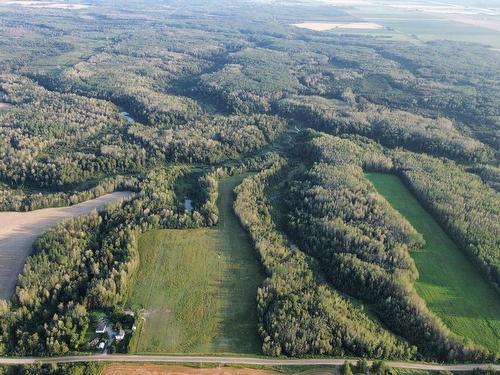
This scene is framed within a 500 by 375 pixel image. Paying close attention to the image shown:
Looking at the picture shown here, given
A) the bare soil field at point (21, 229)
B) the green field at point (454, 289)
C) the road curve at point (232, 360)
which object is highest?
the green field at point (454, 289)

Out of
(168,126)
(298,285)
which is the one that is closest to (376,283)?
(298,285)

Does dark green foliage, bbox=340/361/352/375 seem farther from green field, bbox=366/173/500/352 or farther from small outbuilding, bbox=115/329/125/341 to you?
small outbuilding, bbox=115/329/125/341

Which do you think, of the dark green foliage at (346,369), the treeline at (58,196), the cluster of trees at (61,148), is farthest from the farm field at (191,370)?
the cluster of trees at (61,148)

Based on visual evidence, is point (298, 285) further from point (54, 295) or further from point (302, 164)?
point (302, 164)

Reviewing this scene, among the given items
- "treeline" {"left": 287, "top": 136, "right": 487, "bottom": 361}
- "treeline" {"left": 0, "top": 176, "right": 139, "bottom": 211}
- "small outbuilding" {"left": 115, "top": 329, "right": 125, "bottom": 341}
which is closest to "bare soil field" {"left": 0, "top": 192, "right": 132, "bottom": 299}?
"treeline" {"left": 0, "top": 176, "right": 139, "bottom": 211}

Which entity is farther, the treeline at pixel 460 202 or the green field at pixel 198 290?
the treeline at pixel 460 202

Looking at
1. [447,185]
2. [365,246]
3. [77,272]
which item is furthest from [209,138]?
[77,272]

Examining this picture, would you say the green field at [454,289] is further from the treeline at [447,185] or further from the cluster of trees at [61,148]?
the cluster of trees at [61,148]
